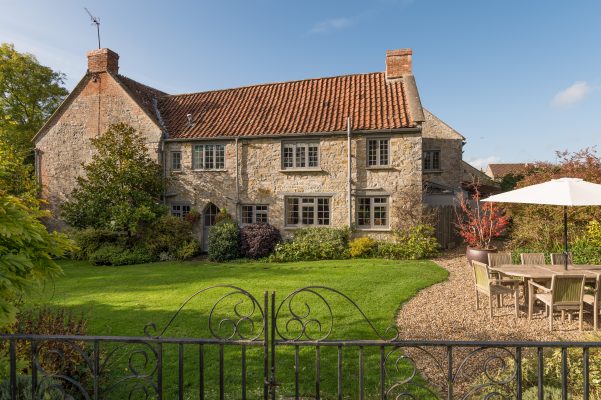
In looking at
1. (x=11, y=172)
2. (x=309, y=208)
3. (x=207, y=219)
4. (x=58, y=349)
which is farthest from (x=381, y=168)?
(x=58, y=349)

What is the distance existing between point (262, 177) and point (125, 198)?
24.0ft

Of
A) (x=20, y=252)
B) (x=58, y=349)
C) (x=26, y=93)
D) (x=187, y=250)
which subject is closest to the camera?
(x=20, y=252)

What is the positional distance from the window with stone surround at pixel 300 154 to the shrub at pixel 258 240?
347 cm

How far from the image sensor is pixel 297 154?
1803cm

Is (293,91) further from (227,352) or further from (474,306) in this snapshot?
(227,352)

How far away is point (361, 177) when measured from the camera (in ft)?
56.3

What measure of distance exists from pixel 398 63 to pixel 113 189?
654 inches

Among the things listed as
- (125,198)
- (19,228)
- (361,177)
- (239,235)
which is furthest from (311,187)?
(19,228)

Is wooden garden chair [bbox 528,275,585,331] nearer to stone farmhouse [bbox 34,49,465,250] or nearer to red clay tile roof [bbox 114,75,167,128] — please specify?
stone farmhouse [bbox 34,49,465,250]

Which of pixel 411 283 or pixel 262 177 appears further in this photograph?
pixel 262 177

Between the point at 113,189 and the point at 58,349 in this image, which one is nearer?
the point at 58,349

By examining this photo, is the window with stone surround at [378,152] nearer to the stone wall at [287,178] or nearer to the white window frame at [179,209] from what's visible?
the stone wall at [287,178]

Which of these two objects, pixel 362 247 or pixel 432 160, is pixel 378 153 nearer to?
pixel 362 247

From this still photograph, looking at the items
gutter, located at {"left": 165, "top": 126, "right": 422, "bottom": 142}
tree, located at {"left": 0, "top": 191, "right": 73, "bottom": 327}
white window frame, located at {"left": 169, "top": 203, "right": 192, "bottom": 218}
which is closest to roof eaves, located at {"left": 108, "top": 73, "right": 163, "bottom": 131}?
gutter, located at {"left": 165, "top": 126, "right": 422, "bottom": 142}
